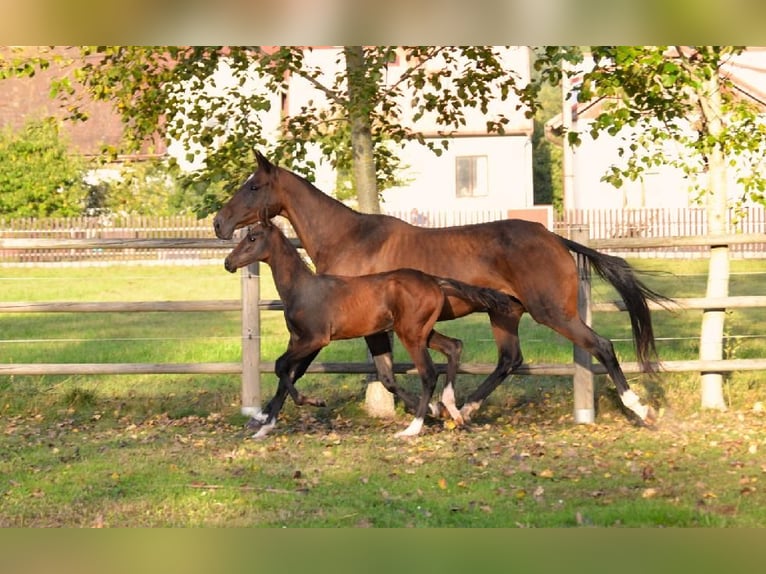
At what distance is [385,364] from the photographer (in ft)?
30.6

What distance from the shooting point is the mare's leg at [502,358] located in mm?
9469

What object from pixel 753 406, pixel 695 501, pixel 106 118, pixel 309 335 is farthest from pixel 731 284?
pixel 106 118

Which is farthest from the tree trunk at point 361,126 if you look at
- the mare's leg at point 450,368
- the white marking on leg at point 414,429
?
the white marking on leg at point 414,429

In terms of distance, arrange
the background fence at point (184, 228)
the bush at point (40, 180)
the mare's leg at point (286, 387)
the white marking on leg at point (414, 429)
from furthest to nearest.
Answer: the bush at point (40, 180) < the background fence at point (184, 228) < the mare's leg at point (286, 387) < the white marking on leg at point (414, 429)

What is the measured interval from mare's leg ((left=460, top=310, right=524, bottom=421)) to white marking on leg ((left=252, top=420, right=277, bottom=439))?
1588 millimetres

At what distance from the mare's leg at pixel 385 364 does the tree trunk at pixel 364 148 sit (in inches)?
9.9

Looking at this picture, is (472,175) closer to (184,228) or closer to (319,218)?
(184,228)

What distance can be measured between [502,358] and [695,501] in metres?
3.30

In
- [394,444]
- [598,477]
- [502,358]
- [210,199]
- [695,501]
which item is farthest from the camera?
[210,199]

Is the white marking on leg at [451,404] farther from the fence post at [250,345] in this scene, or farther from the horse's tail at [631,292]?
the fence post at [250,345]

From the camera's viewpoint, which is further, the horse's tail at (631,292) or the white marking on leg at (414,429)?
the horse's tail at (631,292)

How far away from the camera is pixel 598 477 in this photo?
7.18 m

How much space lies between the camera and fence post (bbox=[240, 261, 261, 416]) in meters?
9.92
